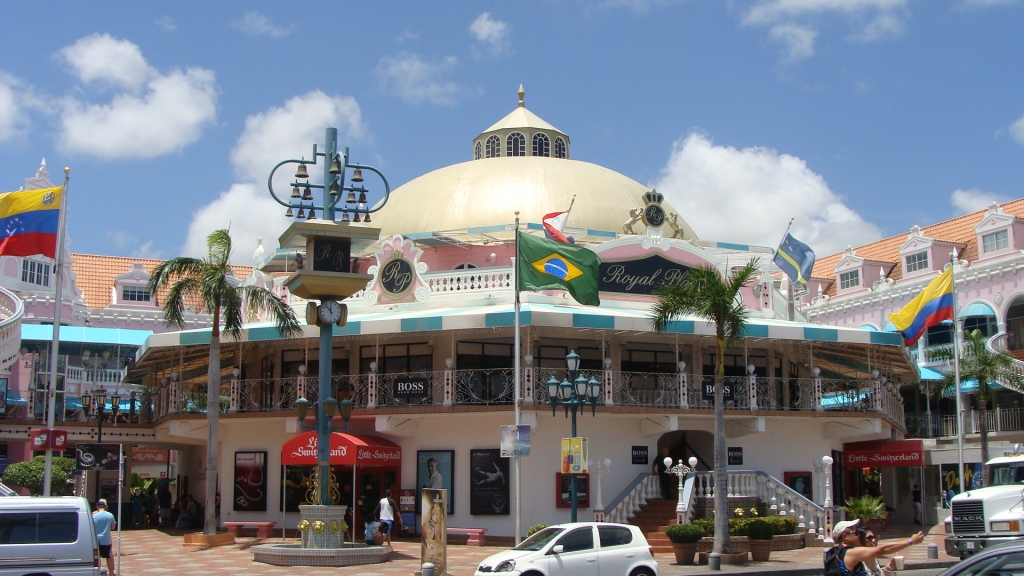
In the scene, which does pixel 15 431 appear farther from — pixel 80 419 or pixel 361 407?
pixel 361 407

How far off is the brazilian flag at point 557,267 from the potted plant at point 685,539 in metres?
6.10

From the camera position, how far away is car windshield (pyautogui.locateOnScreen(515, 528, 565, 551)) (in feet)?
61.5

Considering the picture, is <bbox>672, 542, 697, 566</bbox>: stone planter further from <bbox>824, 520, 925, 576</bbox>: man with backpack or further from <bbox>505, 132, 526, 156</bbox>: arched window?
<bbox>505, 132, 526, 156</bbox>: arched window

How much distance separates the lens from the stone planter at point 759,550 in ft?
81.1

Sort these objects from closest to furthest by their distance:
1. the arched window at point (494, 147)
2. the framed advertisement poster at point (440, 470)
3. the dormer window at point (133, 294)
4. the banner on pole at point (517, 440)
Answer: the banner on pole at point (517, 440) < the framed advertisement poster at point (440, 470) < the arched window at point (494, 147) < the dormer window at point (133, 294)

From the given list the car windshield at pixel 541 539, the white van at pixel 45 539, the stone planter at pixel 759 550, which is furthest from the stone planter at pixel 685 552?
the white van at pixel 45 539

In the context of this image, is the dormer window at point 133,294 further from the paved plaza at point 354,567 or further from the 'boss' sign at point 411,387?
the 'boss' sign at point 411,387

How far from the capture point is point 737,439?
3150cm

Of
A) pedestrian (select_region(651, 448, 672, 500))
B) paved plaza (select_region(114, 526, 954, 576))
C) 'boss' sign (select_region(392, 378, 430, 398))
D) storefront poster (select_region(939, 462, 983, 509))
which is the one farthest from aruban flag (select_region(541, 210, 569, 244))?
storefront poster (select_region(939, 462, 983, 509))

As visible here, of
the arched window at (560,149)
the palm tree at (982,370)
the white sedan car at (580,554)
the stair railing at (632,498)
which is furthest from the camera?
the arched window at (560,149)

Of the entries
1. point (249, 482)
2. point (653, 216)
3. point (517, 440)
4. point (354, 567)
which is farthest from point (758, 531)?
point (249, 482)

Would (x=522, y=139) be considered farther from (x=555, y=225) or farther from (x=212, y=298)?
(x=212, y=298)

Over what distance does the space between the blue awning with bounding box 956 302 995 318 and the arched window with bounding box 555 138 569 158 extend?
18386 millimetres

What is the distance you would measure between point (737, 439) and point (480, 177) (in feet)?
42.9
